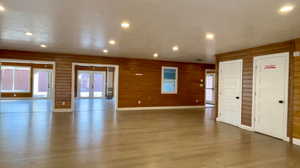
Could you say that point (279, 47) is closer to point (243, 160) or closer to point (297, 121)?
point (297, 121)

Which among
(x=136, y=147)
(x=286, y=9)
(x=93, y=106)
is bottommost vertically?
(x=136, y=147)

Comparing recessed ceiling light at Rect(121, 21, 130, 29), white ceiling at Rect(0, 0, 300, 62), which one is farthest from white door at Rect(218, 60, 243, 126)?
recessed ceiling light at Rect(121, 21, 130, 29)

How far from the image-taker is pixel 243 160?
3.26 m

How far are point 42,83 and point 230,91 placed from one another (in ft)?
38.1

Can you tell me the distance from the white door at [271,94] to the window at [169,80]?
15.4 ft

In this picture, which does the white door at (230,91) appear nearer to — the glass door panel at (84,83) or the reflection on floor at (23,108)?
the reflection on floor at (23,108)

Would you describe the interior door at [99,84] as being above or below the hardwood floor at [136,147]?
above

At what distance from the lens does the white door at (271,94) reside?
4.58 m

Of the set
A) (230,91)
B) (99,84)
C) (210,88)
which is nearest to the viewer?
(230,91)

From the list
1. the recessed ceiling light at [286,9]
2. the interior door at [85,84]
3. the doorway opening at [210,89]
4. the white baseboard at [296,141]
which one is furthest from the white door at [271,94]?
the interior door at [85,84]

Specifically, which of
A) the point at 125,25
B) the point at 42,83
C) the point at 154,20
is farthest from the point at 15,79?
the point at 154,20

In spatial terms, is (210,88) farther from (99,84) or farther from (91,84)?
(91,84)

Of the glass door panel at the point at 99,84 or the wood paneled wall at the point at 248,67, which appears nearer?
the wood paneled wall at the point at 248,67

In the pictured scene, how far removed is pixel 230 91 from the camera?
20.5 feet
